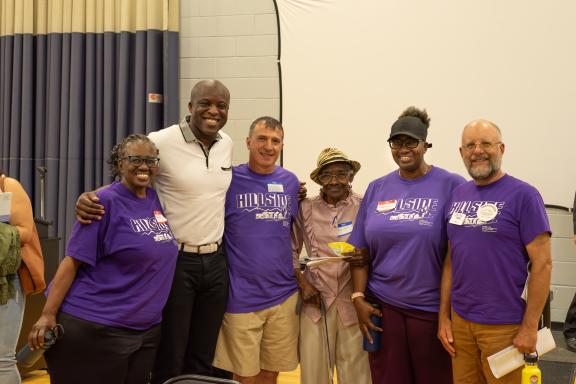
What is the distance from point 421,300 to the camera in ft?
8.09

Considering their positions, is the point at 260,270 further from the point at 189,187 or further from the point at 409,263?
the point at 409,263

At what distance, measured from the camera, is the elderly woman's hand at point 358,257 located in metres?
2.65

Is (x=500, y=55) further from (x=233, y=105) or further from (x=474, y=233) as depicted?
(x=474, y=233)

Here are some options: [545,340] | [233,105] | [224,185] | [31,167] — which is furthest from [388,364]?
[31,167]

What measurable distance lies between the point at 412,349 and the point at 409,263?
0.37 m

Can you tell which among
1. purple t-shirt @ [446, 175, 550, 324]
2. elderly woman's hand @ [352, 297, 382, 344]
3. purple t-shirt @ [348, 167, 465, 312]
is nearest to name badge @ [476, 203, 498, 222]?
purple t-shirt @ [446, 175, 550, 324]

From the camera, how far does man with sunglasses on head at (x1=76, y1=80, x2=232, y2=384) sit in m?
2.64

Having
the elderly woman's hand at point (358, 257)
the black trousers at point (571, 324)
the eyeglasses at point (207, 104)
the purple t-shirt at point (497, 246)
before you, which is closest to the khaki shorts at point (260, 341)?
the elderly woman's hand at point (358, 257)

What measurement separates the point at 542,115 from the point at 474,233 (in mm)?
2441

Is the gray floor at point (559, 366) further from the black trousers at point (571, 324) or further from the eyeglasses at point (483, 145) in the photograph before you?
the eyeglasses at point (483, 145)

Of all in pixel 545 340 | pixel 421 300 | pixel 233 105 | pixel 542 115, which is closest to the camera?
pixel 545 340

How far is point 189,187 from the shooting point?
264 cm

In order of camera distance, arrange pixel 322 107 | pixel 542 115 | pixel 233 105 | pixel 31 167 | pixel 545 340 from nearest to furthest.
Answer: pixel 545 340 → pixel 542 115 → pixel 322 107 → pixel 233 105 → pixel 31 167

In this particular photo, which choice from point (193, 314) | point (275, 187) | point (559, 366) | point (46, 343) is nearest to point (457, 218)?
point (275, 187)
